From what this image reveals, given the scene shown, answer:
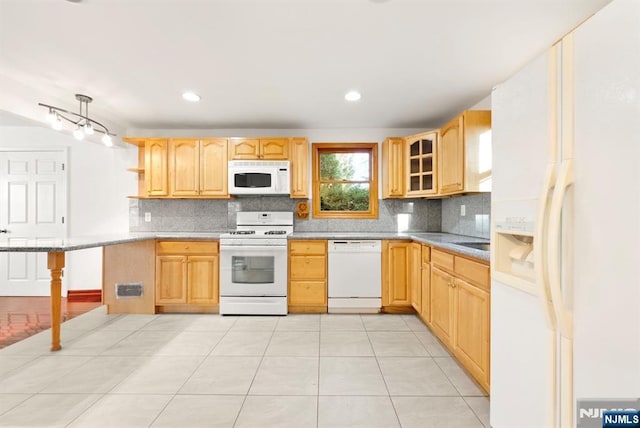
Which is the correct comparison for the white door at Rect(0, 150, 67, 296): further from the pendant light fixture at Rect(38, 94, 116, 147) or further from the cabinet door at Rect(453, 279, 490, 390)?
the cabinet door at Rect(453, 279, 490, 390)

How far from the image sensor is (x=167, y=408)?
5.78 feet

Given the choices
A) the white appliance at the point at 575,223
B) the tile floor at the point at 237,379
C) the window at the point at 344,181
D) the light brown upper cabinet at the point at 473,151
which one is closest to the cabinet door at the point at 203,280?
the tile floor at the point at 237,379

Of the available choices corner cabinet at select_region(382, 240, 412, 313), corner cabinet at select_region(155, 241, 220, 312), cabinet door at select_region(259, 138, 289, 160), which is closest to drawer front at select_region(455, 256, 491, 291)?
corner cabinet at select_region(382, 240, 412, 313)

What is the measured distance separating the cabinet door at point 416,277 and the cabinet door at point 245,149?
Result: 2.19 m

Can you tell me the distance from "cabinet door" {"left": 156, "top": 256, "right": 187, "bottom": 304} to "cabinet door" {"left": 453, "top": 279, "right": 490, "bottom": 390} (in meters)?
2.89

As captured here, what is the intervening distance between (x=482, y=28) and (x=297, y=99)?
1.71 meters

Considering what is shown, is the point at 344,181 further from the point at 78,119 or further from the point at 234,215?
the point at 78,119

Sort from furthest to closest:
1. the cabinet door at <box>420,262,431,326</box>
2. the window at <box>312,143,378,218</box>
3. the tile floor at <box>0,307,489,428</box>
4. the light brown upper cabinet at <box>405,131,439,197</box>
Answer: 1. the window at <box>312,143,378,218</box>
2. the light brown upper cabinet at <box>405,131,439,197</box>
3. the cabinet door at <box>420,262,431,326</box>
4. the tile floor at <box>0,307,489,428</box>

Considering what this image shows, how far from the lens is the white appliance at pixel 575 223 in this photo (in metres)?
0.82

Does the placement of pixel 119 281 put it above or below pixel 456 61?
below

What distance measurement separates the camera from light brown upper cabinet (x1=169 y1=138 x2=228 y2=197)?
12.4 ft

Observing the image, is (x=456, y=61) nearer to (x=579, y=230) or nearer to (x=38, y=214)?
(x=579, y=230)

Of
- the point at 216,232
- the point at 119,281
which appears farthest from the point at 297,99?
the point at 119,281

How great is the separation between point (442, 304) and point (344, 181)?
213cm
